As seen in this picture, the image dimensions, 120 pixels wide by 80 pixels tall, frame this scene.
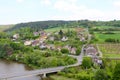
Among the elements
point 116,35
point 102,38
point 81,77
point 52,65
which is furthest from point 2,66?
point 116,35

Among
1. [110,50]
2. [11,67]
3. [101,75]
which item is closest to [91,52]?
[110,50]

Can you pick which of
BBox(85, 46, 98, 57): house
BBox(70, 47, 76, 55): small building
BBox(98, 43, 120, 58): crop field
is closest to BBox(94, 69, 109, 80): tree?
BBox(98, 43, 120, 58): crop field

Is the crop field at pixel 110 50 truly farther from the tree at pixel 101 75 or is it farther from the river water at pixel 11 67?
the tree at pixel 101 75

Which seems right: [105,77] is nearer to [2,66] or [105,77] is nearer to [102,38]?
[2,66]

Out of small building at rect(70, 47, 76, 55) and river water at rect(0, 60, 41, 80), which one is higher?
small building at rect(70, 47, 76, 55)

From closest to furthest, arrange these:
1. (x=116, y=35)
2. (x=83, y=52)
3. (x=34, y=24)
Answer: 1. (x=83, y=52)
2. (x=116, y=35)
3. (x=34, y=24)

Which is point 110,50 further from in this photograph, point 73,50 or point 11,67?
point 11,67

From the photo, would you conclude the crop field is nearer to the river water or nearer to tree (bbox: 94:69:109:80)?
the river water

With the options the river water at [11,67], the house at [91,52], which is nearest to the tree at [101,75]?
the river water at [11,67]
